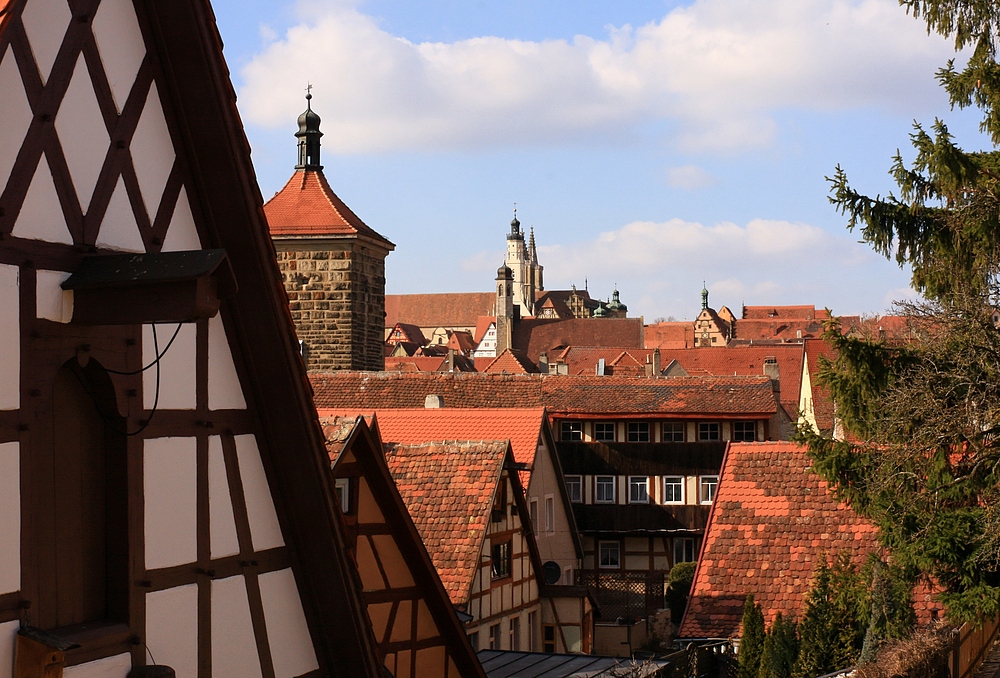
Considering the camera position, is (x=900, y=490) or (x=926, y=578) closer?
(x=900, y=490)

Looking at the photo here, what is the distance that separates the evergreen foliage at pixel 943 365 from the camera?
13.3m

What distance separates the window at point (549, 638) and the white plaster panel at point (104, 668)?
58.5 feet

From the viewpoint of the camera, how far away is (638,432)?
36.1 meters

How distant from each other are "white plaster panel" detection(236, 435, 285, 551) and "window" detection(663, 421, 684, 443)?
31.2 m

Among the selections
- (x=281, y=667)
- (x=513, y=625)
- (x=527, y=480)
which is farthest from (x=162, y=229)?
(x=527, y=480)

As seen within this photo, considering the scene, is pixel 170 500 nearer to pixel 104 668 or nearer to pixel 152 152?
pixel 104 668

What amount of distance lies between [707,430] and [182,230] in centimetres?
3211

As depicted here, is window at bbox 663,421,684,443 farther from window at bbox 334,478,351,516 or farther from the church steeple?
window at bbox 334,478,351,516

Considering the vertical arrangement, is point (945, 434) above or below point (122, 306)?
below

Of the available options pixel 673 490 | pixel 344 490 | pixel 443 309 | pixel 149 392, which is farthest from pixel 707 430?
pixel 443 309

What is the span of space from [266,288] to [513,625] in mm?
15509

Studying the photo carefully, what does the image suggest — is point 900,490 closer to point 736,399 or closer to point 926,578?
point 926,578

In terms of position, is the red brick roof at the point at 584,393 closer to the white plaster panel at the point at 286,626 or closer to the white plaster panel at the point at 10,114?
the white plaster panel at the point at 286,626

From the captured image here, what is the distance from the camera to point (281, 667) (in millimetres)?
5375
